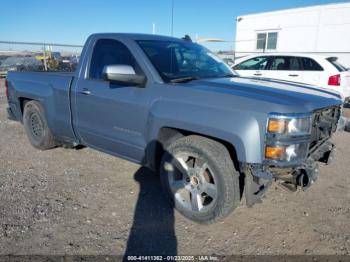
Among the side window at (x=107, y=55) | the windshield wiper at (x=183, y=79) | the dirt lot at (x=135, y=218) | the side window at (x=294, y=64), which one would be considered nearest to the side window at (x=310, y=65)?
the side window at (x=294, y=64)

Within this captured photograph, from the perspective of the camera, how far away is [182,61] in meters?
3.98

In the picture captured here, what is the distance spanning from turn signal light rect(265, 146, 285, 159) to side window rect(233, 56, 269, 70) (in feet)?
25.5

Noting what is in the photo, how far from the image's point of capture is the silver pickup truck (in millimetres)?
2750

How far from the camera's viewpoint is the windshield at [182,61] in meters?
3.66

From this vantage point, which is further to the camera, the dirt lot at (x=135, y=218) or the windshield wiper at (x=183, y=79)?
the windshield wiper at (x=183, y=79)

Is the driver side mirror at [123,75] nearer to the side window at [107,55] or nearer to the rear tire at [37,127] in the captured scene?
the side window at [107,55]

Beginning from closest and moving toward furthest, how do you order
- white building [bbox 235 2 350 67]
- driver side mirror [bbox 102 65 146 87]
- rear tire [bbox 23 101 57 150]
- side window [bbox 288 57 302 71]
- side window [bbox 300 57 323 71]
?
driver side mirror [bbox 102 65 146 87] < rear tire [bbox 23 101 57 150] < side window [bbox 300 57 323 71] < side window [bbox 288 57 302 71] < white building [bbox 235 2 350 67]

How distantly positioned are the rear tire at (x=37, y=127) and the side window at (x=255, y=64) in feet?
22.8

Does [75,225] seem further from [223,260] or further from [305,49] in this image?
[305,49]

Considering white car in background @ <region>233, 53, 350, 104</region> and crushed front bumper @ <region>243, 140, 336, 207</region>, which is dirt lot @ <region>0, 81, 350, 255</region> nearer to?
crushed front bumper @ <region>243, 140, 336, 207</region>

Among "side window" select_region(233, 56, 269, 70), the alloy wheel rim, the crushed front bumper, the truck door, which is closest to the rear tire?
the truck door

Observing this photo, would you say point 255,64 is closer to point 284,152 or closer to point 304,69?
point 304,69

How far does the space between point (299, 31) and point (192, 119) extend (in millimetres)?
15031

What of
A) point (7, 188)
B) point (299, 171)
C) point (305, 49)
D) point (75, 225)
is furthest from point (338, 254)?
point (305, 49)
